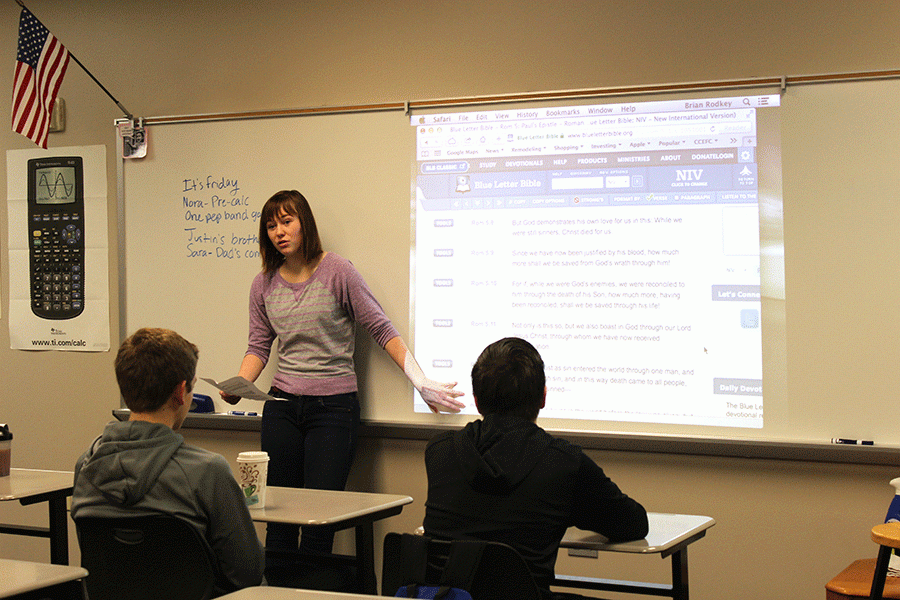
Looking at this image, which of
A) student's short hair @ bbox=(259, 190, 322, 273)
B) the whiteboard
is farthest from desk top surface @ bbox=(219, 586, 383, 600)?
student's short hair @ bbox=(259, 190, 322, 273)

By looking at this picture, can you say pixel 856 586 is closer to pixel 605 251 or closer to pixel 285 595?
pixel 605 251

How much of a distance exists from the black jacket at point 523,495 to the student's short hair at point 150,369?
62cm

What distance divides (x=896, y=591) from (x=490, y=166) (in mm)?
1958

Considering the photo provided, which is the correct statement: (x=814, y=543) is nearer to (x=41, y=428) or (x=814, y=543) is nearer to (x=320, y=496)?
(x=320, y=496)

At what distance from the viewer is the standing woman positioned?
306cm

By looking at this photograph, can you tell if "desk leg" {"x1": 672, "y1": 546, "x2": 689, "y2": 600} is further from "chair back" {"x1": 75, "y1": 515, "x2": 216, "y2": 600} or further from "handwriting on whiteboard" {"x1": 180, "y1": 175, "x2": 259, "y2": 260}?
"handwriting on whiteboard" {"x1": 180, "y1": 175, "x2": 259, "y2": 260}

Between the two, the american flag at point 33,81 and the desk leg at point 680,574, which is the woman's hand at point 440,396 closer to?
the desk leg at point 680,574

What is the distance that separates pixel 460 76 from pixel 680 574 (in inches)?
83.2

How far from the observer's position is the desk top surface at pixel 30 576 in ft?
4.36

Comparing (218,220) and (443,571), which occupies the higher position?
(218,220)

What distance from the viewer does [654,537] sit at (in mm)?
1805

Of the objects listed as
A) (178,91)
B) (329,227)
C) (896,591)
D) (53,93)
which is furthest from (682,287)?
(53,93)

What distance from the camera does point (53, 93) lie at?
11.5 feet

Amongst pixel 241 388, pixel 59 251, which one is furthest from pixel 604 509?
pixel 59 251
